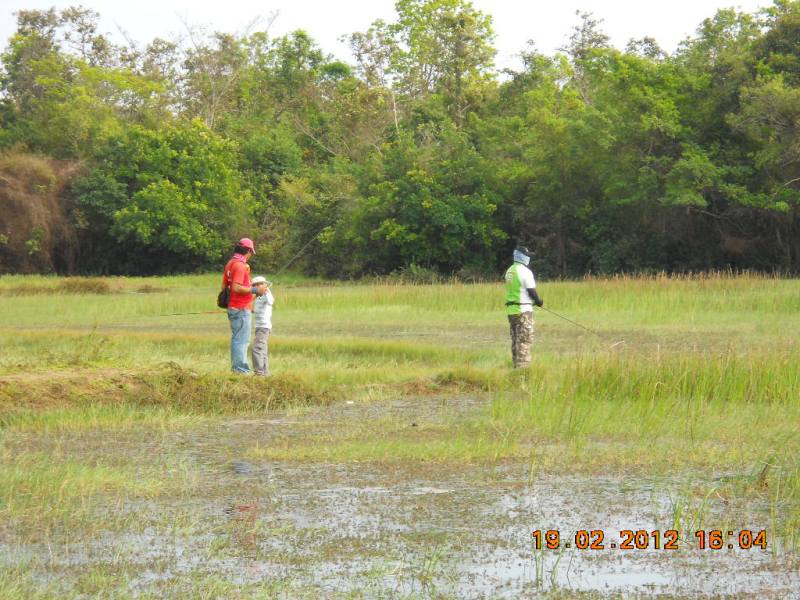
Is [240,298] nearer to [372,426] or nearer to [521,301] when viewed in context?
[372,426]

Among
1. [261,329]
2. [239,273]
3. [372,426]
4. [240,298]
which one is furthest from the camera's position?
[261,329]

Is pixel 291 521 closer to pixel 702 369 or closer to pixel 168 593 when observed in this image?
pixel 168 593

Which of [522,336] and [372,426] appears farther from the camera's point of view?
[522,336]

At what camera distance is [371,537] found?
22.5ft

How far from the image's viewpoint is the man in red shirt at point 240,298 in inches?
521

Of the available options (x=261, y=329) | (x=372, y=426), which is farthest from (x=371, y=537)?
(x=261, y=329)

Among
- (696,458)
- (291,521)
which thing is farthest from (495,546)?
(696,458)

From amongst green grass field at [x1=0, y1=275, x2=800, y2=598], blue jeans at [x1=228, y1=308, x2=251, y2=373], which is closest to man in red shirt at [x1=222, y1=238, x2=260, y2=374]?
blue jeans at [x1=228, y1=308, x2=251, y2=373]

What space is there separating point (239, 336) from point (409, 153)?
29.9 metres

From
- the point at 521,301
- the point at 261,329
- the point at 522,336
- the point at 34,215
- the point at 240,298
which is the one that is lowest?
the point at 522,336

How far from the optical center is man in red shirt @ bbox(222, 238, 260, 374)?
43.4ft

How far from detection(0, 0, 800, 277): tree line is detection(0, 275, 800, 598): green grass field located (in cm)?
1546

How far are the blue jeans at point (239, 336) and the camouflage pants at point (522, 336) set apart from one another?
326 cm

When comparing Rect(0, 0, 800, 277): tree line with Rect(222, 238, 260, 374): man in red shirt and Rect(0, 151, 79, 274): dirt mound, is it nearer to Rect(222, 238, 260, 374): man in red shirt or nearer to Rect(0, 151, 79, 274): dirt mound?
Rect(0, 151, 79, 274): dirt mound
